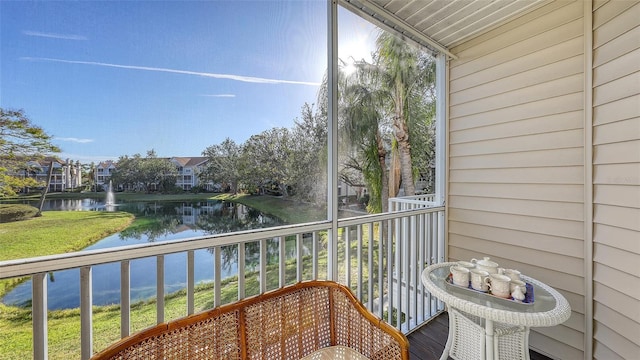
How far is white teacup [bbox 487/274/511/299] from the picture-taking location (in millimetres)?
1454

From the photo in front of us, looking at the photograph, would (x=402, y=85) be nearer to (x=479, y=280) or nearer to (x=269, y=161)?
(x=269, y=161)

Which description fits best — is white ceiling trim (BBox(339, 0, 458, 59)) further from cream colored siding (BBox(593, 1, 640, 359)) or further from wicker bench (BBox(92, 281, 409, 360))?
wicker bench (BBox(92, 281, 409, 360))

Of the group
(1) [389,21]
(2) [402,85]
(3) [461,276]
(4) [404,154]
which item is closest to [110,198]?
(3) [461,276]

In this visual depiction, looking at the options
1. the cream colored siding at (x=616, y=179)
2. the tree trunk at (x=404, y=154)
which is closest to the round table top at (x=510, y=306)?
the cream colored siding at (x=616, y=179)

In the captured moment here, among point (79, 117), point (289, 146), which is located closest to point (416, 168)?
point (289, 146)

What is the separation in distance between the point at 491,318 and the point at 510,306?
149mm

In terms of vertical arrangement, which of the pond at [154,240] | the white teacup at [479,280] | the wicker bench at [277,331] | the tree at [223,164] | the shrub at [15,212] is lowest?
the wicker bench at [277,331]

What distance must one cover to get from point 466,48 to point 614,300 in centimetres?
228

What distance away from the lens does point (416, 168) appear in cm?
321

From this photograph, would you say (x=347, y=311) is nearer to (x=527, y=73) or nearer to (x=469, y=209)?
(x=469, y=209)

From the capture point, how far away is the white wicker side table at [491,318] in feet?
4.35

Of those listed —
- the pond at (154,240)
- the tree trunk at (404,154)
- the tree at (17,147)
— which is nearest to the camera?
the tree at (17,147)

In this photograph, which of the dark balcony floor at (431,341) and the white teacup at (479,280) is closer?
the white teacup at (479,280)

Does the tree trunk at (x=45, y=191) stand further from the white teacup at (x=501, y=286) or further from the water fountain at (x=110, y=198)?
the white teacup at (x=501, y=286)
